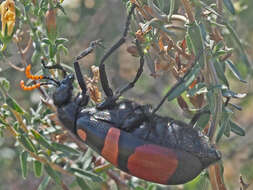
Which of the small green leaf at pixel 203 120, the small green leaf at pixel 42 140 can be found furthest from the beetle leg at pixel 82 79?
the small green leaf at pixel 203 120

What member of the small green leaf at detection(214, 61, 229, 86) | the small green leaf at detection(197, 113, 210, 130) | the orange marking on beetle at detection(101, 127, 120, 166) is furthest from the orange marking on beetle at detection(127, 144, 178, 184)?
the small green leaf at detection(214, 61, 229, 86)

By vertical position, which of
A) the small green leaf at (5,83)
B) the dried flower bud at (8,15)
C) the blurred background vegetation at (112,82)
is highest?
the dried flower bud at (8,15)

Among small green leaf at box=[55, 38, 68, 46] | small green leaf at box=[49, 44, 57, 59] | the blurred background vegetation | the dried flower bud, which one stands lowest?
the blurred background vegetation

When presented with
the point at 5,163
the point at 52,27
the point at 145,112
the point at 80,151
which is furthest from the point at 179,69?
the point at 5,163

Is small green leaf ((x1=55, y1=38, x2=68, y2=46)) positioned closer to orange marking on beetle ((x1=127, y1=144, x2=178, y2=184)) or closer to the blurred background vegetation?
orange marking on beetle ((x1=127, y1=144, x2=178, y2=184))

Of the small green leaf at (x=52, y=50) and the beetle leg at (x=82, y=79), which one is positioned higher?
the small green leaf at (x=52, y=50)

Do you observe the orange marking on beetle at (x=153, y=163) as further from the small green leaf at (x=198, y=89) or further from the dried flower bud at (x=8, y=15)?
the dried flower bud at (x=8, y=15)

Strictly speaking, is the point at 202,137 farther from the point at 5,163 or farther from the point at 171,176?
the point at 5,163
